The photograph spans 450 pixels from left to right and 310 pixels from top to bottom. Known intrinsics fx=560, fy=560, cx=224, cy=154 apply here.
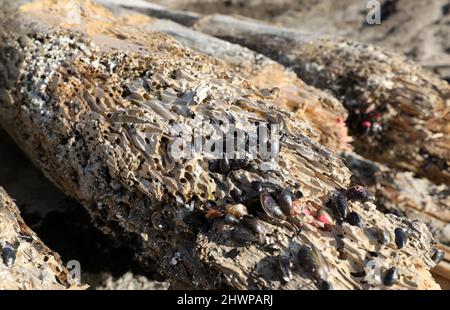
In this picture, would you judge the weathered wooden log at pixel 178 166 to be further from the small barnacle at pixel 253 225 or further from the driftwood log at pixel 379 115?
the driftwood log at pixel 379 115

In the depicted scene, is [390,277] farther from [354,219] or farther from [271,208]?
[271,208]

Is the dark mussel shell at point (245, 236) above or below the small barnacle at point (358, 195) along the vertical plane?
below

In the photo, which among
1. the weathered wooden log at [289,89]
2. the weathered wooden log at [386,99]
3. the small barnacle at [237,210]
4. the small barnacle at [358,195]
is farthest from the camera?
the weathered wooden log at [386,99]

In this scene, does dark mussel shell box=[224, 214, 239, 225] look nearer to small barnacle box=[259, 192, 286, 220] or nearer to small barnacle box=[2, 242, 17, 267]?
small barnacle box=[259, 192, 286, 220]

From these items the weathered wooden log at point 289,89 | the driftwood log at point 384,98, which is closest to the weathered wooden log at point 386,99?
the driftwood log at point 384,98

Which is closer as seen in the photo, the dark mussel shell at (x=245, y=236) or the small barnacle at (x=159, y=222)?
the dark mussel shell at (x=245, y=236)

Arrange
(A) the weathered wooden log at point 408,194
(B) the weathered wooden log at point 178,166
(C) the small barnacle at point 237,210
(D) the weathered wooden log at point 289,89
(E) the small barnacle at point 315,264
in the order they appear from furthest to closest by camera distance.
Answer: (A) the weathered wooden log at point 408,194 < (D) the weathered wooden log at point 289,89 < (C) the small barnacle at point 237,210 < (B) the weathered wooden log at point 178,166 < (E) the small barnacle at point 315,264
